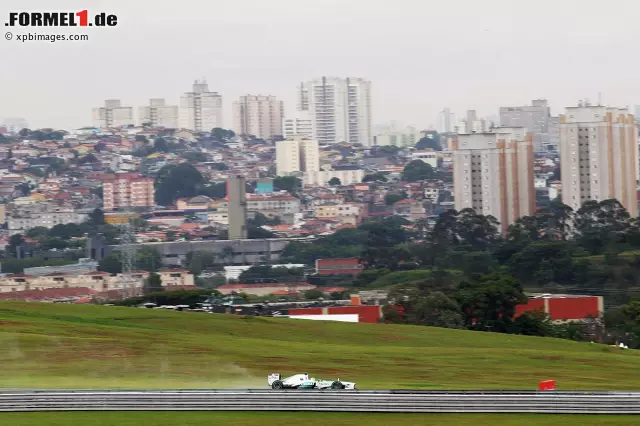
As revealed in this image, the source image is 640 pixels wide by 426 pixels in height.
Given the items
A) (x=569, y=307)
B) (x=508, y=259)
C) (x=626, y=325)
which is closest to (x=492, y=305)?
(x=626, y=325)

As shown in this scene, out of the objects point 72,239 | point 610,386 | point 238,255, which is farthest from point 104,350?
point 72,239

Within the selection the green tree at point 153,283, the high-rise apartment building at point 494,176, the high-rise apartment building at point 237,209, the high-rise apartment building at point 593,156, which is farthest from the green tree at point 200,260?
the high-rise apartment building at point 593,156

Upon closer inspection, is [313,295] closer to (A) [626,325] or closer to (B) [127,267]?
(A) [626,325]

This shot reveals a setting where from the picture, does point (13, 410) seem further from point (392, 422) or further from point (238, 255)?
point (238, 255)

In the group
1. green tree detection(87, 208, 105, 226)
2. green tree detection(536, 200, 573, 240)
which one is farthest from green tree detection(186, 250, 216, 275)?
green tree detection(536, 200, 573, 240)

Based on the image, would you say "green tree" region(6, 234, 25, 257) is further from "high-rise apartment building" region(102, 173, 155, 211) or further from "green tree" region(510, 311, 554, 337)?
"green tree" region(510, 311, 554, 337)
